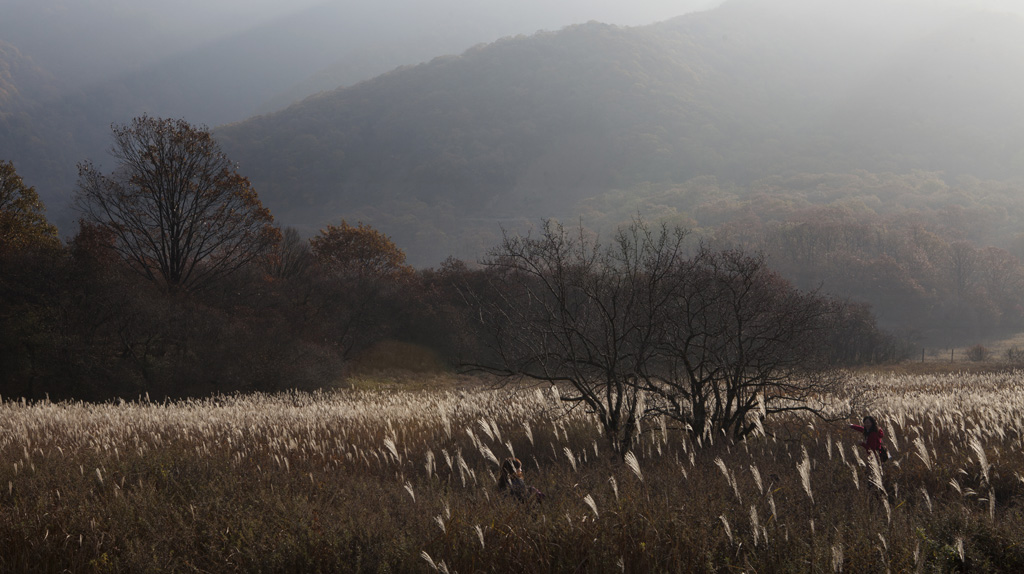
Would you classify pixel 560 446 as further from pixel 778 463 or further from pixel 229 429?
pixel 229 429

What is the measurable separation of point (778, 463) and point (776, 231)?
92679 millimetres

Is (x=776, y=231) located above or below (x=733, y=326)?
above

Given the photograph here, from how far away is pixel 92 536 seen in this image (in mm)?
5004

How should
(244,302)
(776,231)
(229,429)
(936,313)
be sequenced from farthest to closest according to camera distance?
(776,231) < (936,313) < (244,302) < (229,429)

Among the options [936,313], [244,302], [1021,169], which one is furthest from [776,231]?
[1021,169]

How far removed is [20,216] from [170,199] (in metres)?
5.70

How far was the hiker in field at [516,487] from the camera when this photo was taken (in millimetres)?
5609

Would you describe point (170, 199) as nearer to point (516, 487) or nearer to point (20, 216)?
point (20, 216)

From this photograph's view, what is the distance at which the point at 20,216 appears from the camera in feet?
80.5

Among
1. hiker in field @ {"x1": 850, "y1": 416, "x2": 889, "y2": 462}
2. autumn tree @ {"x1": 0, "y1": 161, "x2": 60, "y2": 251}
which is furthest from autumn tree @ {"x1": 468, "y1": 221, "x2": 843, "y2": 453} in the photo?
autumn tree @ {"x1": 0, "y1": 161, "x2": 60, "y2": 251}

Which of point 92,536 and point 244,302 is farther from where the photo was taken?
→ point 244,302

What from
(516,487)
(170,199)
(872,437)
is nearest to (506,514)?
(516,487)

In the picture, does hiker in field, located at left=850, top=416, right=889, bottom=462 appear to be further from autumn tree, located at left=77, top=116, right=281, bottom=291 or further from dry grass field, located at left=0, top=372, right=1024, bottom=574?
autumn tree, located at left=77, top=116, right=281, bottom=291

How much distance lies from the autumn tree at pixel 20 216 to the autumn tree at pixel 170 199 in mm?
1792
